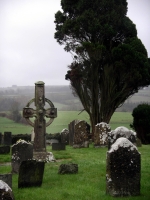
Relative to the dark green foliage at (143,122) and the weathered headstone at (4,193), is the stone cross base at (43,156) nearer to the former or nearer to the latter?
the weathered headstone at (4,193)

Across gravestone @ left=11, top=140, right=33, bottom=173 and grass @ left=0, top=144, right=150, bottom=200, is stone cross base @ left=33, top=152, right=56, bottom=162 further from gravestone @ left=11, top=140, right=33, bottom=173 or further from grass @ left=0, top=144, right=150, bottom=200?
gravestone @ left=11, top=140, right=33, bottom=173

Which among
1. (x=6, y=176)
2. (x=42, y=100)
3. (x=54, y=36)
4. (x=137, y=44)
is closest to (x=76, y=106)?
(x=54, y=36)

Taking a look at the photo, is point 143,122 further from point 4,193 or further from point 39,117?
point 4,193

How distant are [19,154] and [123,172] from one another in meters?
5.41

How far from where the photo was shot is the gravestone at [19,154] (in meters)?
14.3

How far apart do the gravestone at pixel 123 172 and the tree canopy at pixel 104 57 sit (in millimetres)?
23369

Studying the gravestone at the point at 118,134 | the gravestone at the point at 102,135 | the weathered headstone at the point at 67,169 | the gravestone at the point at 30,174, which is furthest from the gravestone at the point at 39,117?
the gravestone at the point at 102,135

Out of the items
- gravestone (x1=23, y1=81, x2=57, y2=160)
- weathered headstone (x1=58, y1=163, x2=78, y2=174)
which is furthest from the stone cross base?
weathered headstone (x1=58, y1=163, x2=78, y2=174)

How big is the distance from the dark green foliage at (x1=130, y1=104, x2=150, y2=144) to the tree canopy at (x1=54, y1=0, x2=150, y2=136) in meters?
2.05

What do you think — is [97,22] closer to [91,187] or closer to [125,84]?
[125,84]

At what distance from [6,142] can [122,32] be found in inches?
590

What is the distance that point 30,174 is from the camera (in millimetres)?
11305

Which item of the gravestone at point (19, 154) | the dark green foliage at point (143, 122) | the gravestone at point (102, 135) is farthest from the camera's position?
the dark green foliage at point (143, 122)

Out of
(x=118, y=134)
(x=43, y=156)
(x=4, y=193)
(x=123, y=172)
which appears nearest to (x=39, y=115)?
(x=43, y=156)
